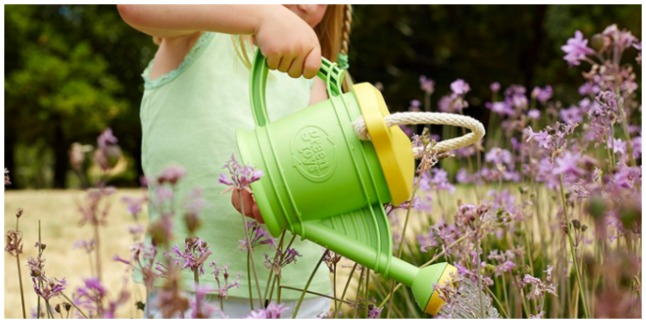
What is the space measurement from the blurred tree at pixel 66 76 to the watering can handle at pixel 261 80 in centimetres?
1362

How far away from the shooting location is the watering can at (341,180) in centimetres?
121

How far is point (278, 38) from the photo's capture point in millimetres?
1271

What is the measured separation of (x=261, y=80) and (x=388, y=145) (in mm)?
285

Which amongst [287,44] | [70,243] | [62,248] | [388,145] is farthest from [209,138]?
[70,243]

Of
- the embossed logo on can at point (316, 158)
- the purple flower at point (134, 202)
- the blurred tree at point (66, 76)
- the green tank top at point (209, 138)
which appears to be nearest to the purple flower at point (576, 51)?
the green tank top at point (209, 138)

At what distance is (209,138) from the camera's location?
70.6 inches

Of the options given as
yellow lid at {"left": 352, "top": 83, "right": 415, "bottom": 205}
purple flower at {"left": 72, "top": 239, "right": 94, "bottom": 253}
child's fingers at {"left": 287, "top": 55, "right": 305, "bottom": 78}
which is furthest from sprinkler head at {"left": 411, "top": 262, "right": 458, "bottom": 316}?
purple flower at {"left": 72, "top": 239, "right": 94, "bottom": 253}

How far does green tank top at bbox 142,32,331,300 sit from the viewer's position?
1766 millimetres

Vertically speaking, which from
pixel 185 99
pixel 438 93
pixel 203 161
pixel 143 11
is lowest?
pixel 203 161

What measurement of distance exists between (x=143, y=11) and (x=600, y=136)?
0.93 m

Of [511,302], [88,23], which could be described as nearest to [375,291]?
[511,302]

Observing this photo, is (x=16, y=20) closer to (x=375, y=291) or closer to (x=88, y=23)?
(x=88, y=23)

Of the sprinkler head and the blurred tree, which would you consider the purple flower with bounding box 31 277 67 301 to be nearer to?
the sprinkler head

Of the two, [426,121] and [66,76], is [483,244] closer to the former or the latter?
[426,121]
